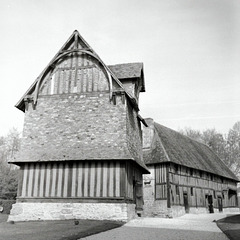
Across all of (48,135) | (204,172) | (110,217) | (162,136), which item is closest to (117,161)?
(110,217)

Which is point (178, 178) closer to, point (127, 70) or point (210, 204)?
point (210, 204)

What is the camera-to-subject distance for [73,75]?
61.4 feet

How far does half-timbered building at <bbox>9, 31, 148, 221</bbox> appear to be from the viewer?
15.8m

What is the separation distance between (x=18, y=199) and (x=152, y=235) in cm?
896

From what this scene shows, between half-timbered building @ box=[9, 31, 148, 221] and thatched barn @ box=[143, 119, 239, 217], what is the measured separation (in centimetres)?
567

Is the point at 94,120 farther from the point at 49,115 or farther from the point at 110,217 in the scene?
the point at 110,217

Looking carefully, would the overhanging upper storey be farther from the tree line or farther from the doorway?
the tree line

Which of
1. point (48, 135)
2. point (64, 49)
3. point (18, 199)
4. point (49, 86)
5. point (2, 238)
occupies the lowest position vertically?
point (2, 238)

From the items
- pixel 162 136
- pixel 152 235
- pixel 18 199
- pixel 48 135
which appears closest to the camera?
pixel 152 235

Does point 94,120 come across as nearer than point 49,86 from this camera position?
Yes

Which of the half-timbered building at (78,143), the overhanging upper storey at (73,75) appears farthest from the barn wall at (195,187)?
the overhanging upper storey at (73,75)

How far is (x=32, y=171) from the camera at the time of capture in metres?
16.8

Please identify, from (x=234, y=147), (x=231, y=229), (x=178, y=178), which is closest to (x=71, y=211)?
(x=231, y=229)

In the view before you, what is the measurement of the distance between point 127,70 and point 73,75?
3.83m
